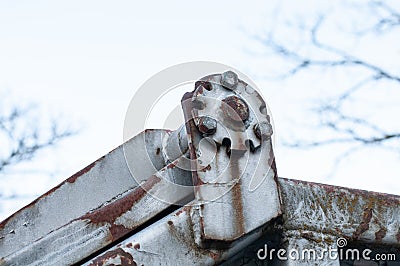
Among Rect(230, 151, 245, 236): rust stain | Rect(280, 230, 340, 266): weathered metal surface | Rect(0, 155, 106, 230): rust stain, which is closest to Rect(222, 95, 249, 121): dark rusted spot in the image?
Rect(230, 151, 245, 236): rust stain

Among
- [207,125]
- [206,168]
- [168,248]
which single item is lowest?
[168,248]

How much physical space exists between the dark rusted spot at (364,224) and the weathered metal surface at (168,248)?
0.56m

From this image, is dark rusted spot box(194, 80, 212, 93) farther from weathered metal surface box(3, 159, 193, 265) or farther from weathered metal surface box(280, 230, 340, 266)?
weathered metal surface box(280, 230, 340, 266)

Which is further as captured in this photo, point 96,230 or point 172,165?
point 172,165

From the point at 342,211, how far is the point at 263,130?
0.50m

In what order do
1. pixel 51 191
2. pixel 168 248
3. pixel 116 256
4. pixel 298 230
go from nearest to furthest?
pixel 116 256 → pixel 168 248 → pixel 298 230 → pixel 51 191

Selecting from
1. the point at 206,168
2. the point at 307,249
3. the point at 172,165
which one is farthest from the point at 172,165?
the point at 307,249

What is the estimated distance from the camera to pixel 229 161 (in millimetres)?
2652

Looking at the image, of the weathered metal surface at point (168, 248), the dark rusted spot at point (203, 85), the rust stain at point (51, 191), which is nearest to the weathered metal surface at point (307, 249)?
the weathered metal surface at point (168, 248)

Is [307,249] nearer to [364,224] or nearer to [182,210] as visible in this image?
[364,224]

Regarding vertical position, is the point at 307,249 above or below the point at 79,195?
below

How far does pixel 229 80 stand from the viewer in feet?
9.02

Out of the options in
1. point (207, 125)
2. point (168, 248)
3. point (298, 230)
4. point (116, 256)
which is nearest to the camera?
point (116, 256)

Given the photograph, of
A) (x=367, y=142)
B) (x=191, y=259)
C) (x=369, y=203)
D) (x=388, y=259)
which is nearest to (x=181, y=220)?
(x=191, y=259)
